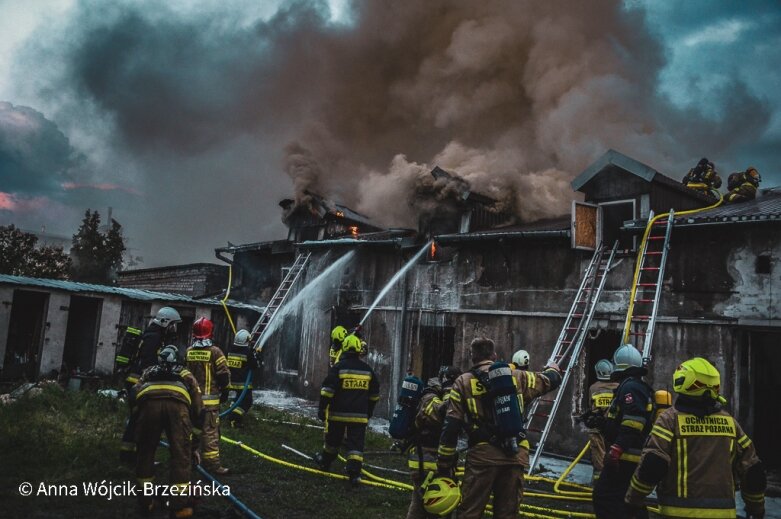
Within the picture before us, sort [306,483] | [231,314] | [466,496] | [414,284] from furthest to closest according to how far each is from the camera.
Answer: [231,314], [414,284], [306,483], [466,496]

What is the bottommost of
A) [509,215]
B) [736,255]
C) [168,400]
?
[168,400]

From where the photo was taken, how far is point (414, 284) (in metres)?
14.5

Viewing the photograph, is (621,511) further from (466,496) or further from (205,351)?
(205,351)

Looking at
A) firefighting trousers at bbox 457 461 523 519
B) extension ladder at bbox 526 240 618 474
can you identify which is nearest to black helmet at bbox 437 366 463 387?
firefighting trousers at bbox 457 461 523 519

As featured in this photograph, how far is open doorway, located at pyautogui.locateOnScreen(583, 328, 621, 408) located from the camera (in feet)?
36.9

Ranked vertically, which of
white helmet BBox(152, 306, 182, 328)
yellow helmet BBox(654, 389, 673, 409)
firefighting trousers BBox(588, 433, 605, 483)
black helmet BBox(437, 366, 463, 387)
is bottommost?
firefighting trousers BBox(588, 433, 605, 483)

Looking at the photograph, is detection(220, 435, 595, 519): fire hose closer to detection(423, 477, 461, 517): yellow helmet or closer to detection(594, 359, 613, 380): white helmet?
detection(594, 359, 613, 380): white helmet

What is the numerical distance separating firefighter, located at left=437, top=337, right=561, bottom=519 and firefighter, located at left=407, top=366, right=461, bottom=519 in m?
0.47

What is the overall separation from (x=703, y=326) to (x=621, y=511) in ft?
19.3

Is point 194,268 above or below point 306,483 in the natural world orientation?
above

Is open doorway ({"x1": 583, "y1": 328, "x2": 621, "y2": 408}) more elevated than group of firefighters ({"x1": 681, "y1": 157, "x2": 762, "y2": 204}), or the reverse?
group of firefighters ({"x1": 681, "y1": 157, "x2": 762, "y2": 204})

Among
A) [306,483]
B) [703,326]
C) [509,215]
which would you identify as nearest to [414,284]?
[509,215]

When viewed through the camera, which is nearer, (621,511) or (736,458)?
(736,458)

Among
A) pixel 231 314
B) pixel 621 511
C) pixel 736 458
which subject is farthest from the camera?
pixel 231 314
